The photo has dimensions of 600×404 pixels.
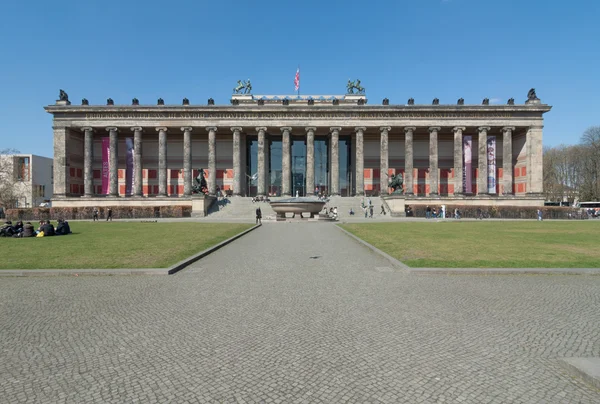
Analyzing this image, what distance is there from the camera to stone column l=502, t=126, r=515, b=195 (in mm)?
61094

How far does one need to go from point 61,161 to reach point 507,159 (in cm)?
7136

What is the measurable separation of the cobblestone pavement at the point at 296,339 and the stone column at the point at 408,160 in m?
53.3

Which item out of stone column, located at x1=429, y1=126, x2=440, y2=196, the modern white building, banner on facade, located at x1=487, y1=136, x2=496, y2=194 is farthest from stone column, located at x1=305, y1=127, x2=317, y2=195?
the modern white building

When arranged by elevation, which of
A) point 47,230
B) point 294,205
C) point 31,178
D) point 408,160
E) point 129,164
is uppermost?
point 408,160

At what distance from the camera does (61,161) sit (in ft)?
197

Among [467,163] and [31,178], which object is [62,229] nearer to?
[467,163]

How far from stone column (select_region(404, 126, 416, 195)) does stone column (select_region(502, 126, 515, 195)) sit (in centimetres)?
1480

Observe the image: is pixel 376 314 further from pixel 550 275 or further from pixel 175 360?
pixel 550 275

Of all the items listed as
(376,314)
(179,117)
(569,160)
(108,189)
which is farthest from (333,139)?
(569,160)

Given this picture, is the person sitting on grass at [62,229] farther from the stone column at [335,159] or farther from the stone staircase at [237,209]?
the stone column at [335,159]

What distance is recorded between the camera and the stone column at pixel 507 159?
61.1 m

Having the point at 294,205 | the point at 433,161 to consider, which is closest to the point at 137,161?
the point at 294,205

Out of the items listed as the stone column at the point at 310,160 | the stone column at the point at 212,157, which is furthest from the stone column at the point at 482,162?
the stone column at the point at 212,157

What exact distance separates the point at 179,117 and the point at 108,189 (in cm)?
1618
